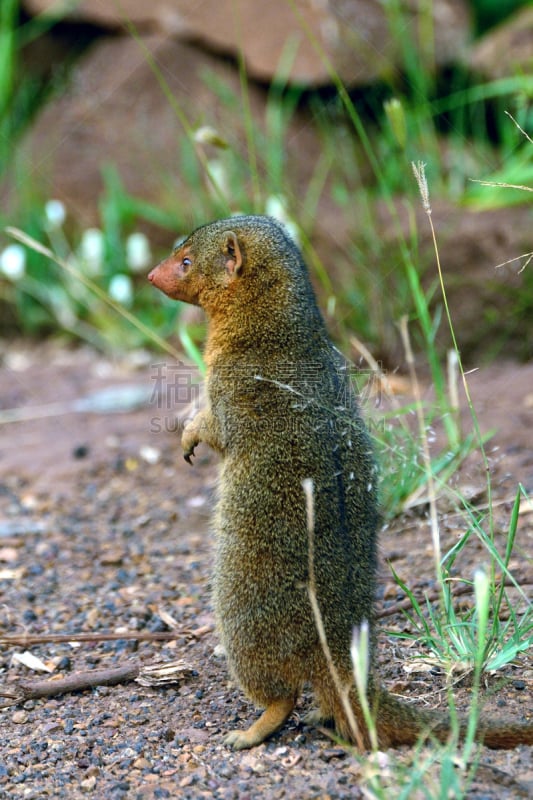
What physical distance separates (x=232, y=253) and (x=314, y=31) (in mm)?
5311

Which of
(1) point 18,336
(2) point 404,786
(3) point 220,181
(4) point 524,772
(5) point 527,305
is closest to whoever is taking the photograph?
(2) point 404,786

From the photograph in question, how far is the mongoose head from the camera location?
307 cm

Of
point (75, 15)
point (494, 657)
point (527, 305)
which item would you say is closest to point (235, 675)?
point (494, 657)

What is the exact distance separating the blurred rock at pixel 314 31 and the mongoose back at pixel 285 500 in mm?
4772

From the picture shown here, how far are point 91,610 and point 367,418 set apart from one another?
1.27 metres

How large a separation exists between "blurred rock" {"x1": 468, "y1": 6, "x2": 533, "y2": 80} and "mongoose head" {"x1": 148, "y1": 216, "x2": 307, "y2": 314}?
468cm

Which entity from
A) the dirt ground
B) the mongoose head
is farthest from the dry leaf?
the mongoose head

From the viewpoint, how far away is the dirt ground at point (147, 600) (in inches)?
94.7

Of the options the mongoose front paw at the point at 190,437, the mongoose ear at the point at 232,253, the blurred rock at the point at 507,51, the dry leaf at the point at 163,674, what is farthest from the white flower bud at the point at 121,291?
the dry leaf at the point at 163,674

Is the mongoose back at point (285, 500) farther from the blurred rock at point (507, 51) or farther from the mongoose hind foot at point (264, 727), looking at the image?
the blurred rock at point (507, 51)

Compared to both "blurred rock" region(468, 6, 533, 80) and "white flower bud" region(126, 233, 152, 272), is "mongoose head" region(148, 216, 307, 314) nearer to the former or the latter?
"white flower bud" region(126, 233, 152, 272)

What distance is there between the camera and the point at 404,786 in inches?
80.0

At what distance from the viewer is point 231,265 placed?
311 cm

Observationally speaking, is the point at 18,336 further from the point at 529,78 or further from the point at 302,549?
the point at 302,549
